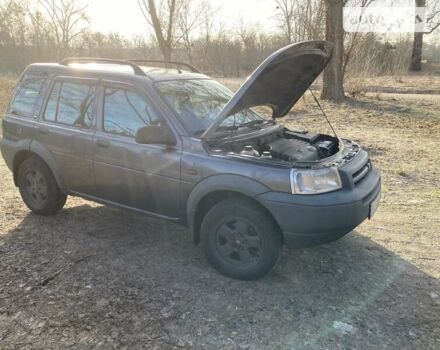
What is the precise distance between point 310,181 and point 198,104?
1.48m

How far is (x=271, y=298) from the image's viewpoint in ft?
11.1

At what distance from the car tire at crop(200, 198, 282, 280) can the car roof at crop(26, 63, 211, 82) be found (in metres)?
1.49

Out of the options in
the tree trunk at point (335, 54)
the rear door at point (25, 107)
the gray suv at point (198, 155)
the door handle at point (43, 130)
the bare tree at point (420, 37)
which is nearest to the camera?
the gray suv at point (198, 155)

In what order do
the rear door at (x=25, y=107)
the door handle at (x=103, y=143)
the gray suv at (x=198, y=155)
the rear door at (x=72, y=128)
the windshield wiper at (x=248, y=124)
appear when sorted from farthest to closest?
the rear door at (x=25, y=107) → the rear door at (x=72, y=128) → the door handle at (x=103, y=143) → the windshield wiper at (x=248, y=124) → the gray suv at (x=198, y=155)

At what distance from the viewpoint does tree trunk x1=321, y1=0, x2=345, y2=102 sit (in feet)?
43.4

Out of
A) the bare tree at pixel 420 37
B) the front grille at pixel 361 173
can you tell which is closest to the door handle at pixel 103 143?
the front grille at pixel 361 173

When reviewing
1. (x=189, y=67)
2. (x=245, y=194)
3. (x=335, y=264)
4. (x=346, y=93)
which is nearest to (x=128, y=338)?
(x=245, y=194)

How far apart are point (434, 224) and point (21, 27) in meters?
32.9

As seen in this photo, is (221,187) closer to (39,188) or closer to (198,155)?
(198,155)

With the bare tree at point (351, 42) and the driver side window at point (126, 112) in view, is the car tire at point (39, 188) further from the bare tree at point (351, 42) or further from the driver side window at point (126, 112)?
the bare tree at point (351, 42)

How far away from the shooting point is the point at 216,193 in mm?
3623

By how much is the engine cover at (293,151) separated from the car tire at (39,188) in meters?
2.56

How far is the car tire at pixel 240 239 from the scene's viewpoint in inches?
135

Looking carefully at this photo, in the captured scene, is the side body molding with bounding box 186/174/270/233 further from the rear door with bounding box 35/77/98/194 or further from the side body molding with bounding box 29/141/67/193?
the side body molding with bounding box 29/141/67/193
